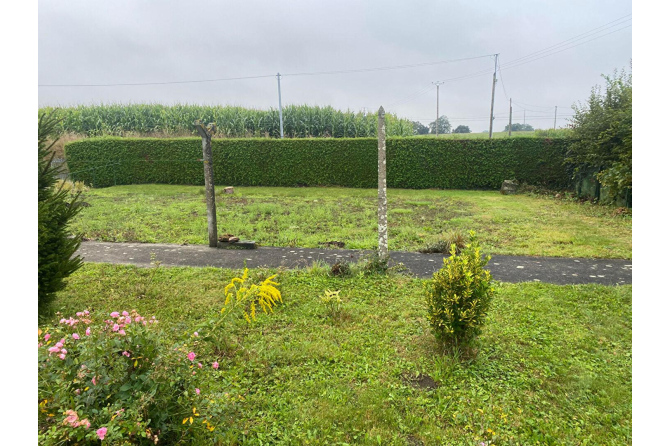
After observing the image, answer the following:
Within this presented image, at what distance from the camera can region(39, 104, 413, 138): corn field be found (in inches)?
925

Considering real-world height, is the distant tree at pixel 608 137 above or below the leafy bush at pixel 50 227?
above

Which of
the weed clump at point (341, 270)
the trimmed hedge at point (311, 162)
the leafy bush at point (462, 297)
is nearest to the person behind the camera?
the leafy bush at point (462, 297)

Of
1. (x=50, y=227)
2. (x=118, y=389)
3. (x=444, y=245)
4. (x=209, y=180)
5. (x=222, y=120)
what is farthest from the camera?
(x=222, y=120)

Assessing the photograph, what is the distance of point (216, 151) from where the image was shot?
17828mm

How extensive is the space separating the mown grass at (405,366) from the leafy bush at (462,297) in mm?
283

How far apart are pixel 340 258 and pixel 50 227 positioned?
3985 millimetres

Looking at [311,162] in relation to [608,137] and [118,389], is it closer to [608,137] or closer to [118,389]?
[608,137]

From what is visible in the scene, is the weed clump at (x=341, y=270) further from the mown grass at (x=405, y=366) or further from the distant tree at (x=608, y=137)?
the distant tree at (x=608, y=137)

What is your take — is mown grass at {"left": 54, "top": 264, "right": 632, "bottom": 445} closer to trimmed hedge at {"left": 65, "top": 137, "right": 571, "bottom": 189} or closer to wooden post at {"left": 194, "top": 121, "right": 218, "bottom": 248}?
wooden post at {"left": 194, "top": 121, "right": 218, "bottom": 248}

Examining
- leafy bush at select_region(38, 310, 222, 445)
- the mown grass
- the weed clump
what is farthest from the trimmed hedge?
leafy bush at select_region(38, 310, 222, 445)

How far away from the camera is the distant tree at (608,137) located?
1155cm

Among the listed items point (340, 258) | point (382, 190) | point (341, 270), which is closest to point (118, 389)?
point (341, 270)

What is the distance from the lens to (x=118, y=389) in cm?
215

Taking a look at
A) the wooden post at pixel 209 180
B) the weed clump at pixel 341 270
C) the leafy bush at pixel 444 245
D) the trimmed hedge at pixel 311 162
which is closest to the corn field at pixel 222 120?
the trimmed hedge at pixel 311 162
